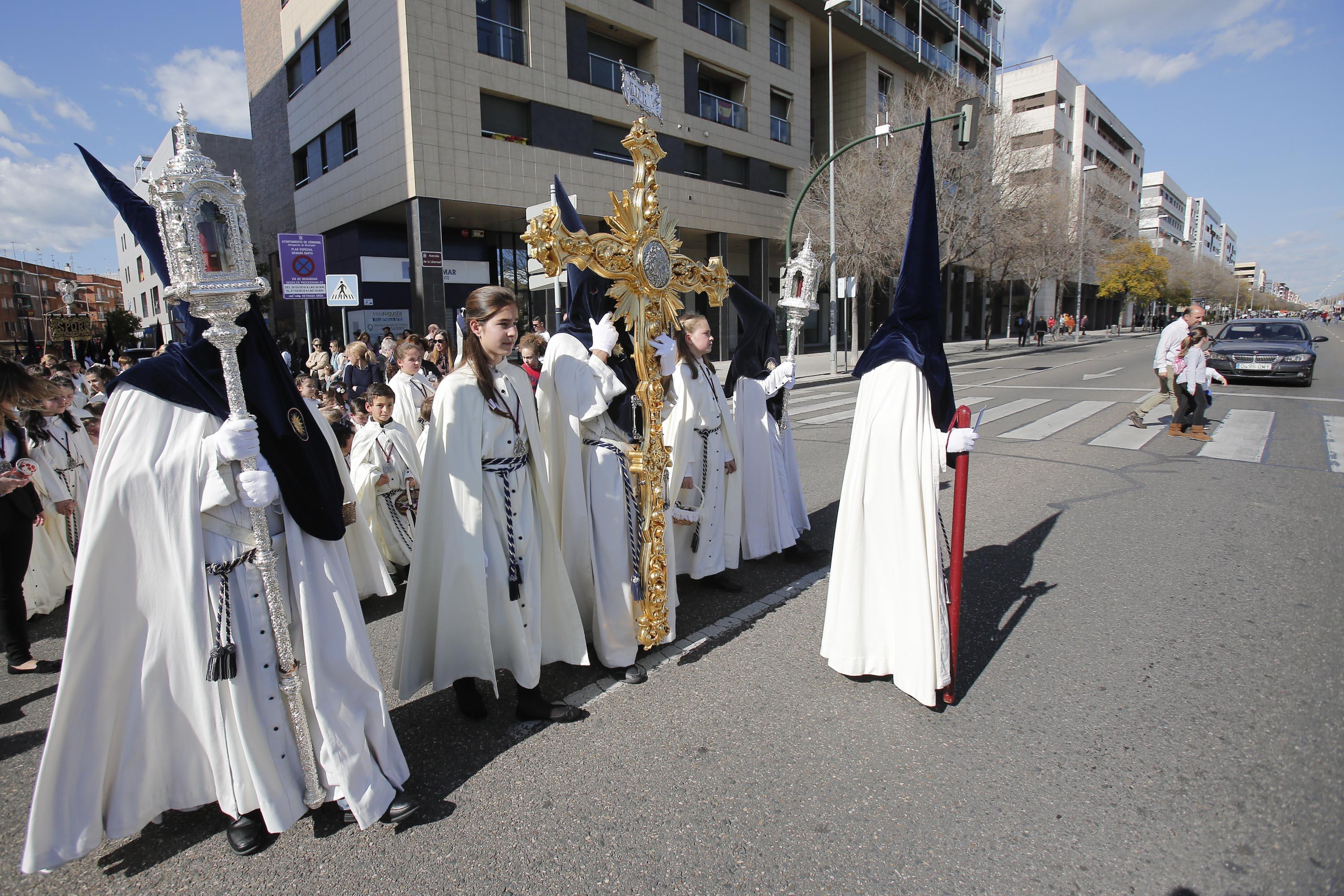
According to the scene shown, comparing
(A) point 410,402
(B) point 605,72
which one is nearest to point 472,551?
(A) point 410,402

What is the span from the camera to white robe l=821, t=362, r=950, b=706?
3.25 meters

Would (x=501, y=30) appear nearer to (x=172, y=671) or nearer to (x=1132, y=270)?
(x=172, y=671)

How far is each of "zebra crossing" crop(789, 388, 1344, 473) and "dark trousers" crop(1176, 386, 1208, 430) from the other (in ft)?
1.11

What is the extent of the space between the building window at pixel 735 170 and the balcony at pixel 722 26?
4.00 m

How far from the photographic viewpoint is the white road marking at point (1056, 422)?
1041 centimetres

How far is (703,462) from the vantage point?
16.2 feet

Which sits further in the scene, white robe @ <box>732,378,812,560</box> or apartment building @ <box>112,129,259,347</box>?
apartment building @ <box>112,129,259,347</box>

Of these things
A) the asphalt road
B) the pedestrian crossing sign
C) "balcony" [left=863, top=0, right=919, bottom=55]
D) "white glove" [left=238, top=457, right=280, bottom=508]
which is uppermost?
"balcony" [left=863, top=0, right=919, bottom=55]

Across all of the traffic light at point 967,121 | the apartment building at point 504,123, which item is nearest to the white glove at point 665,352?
the apartment building at point 504,123

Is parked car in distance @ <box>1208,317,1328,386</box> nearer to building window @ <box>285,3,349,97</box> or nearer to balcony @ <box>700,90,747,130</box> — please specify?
balcony @ <box>700,90,747,130</box>

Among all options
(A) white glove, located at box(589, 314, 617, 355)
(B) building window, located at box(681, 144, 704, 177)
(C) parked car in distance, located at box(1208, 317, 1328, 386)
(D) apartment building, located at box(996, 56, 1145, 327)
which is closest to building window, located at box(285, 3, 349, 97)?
(B) building window, located at box(681, 144, 704, 177)

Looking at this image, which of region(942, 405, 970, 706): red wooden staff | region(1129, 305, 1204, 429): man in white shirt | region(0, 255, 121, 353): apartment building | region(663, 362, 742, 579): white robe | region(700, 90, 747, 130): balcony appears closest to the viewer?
region(942, 405, 970, 706): red wooden staff

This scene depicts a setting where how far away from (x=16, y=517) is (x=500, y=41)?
18714 millimetres

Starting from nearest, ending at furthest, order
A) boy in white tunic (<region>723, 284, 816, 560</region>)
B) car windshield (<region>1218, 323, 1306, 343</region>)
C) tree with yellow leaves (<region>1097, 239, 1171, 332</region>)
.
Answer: boy in white tunic (<region>723, 284, 816, 560</region>), car windshield (<region>1218, 323, 1306, 343</region>), tree with yellow leaves (<region>1097, 239, 1171, 332</region>)
